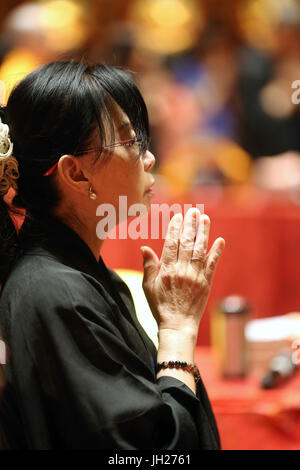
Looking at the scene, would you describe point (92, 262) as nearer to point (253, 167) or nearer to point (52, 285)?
point (52, 285)

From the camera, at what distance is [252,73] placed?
4.01 m

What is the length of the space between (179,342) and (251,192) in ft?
6.87

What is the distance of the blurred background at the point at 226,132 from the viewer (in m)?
1.86

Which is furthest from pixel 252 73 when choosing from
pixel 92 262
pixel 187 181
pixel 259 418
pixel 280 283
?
pixel 92 262

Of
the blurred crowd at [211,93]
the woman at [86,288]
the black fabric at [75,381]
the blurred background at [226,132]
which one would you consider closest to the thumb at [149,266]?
the woman at [86,288]

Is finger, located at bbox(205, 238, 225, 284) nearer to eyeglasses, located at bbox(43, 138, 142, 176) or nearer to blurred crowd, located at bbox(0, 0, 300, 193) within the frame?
eyeglasses, located at bbox(43, 138, 142, 176)

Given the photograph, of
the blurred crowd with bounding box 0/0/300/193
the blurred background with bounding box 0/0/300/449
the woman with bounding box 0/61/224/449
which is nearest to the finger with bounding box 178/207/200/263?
the woman with bounding box 0/61/224/449

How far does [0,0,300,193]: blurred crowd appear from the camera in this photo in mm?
3463

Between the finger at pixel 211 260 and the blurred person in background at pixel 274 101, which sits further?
the blurred person in background at pixel 274 101

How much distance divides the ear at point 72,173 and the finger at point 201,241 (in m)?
0.20

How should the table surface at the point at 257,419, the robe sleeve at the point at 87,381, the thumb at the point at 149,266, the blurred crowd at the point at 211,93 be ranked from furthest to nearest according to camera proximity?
the blurred crowd at the point at 211,93, the table surface at the point at 257,419, the thumb at the point at 149,266, the robe sleeve at the point at 87,381

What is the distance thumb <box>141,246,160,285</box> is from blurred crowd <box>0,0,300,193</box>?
1956 mm

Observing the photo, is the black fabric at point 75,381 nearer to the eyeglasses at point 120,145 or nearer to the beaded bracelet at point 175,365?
the beaded bracelet at point 175,365

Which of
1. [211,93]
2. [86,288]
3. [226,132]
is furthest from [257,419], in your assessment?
[211,93]
